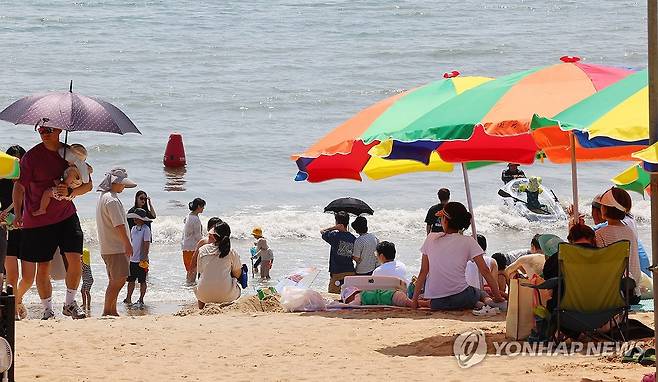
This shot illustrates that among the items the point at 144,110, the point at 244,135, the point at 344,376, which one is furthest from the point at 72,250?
the point at 144,110

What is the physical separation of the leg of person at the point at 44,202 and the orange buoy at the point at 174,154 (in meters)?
14.2

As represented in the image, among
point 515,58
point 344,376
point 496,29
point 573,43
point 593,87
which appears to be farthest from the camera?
point 496,29

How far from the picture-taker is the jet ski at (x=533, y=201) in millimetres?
18734

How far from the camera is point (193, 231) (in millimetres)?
13930

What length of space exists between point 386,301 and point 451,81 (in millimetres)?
1901

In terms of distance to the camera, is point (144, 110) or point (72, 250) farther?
point (144, 110)

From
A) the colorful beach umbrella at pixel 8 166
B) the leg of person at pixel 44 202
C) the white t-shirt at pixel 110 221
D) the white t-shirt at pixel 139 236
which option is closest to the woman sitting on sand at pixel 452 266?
the white t-shirt at pixel 110 221

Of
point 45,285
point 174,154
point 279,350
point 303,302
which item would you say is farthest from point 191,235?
point 174,154

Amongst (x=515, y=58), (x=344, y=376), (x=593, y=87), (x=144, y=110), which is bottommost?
(x=344, y=376)

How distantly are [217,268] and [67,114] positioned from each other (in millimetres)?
2570

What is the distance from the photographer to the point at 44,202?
890 cm

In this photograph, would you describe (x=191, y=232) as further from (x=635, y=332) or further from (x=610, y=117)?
(x=610, y=117)

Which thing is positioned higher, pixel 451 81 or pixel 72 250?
pixel 451 81

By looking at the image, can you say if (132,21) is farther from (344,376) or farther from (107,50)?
(344,376)
